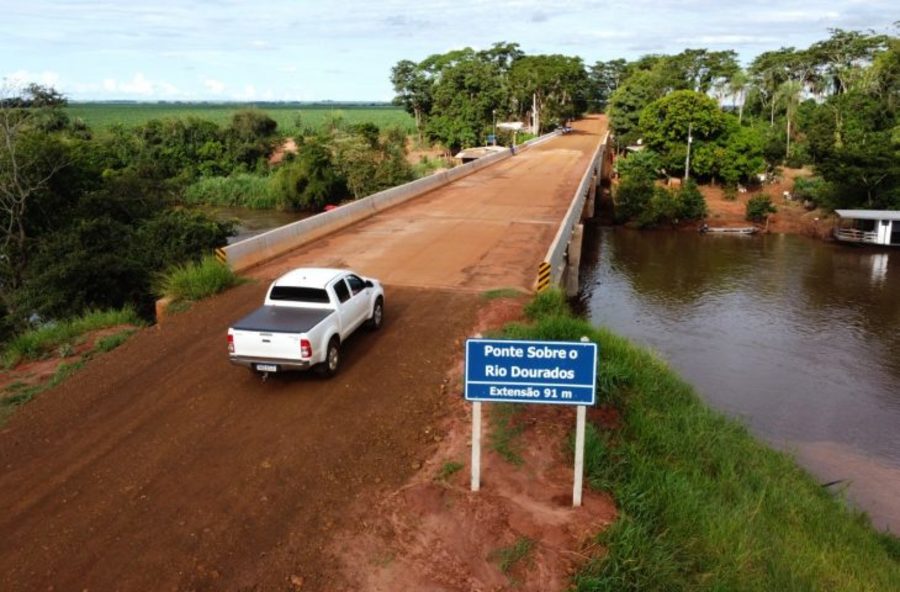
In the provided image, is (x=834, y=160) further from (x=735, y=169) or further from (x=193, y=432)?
(x=193, y=432)

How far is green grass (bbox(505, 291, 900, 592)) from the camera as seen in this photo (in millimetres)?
8031

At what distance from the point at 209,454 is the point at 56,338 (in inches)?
314

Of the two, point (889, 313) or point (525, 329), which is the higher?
point (525, 329)

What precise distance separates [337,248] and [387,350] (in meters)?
9.61

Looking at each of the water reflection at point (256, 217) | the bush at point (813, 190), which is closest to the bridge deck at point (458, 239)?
the water reflection at point (256, 217)

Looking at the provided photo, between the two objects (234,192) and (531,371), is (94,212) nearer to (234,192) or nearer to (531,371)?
(531,371)

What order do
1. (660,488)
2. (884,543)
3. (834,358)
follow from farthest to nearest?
(834,358) → (884,543) → (660,488)

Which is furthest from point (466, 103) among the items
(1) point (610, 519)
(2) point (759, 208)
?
(1) point (610, 519)

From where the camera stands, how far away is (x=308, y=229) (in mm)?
23312

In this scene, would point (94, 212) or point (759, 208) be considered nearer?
point (94, 212)

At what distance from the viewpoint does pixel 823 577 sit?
30.5ft

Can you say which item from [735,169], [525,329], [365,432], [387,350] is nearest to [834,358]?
[525,329]

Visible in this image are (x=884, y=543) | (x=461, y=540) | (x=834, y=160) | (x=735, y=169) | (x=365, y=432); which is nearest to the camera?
(x=461, y=540)

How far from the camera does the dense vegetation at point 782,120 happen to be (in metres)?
53.7
